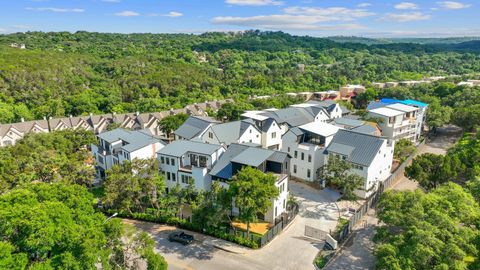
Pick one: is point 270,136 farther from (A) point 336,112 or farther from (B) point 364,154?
(A) point 336,112

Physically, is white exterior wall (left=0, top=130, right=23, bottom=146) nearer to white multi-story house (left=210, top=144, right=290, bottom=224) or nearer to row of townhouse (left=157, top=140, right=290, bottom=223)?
row of townhouse (left=157, top=140, right=290, bottom=223)

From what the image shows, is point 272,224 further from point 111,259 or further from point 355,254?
point 111,259

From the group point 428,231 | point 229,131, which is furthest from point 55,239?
point 229,131

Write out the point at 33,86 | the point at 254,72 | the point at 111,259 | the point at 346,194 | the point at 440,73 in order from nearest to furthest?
the point at 111,259 < the point at 346,194 < the point at 33,86 < the point at 254,72 < the point at 440,73

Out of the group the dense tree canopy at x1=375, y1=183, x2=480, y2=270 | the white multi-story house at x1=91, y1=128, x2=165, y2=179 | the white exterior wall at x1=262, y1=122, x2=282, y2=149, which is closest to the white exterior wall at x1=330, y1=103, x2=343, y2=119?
the white exterior wall at x1=262, y1=122, x2=282, y2=149

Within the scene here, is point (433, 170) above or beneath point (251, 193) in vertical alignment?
beneath

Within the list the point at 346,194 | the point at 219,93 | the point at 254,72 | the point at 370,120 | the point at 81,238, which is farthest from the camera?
the point at 254,72

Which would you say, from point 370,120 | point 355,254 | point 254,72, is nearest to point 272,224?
point 355,254
